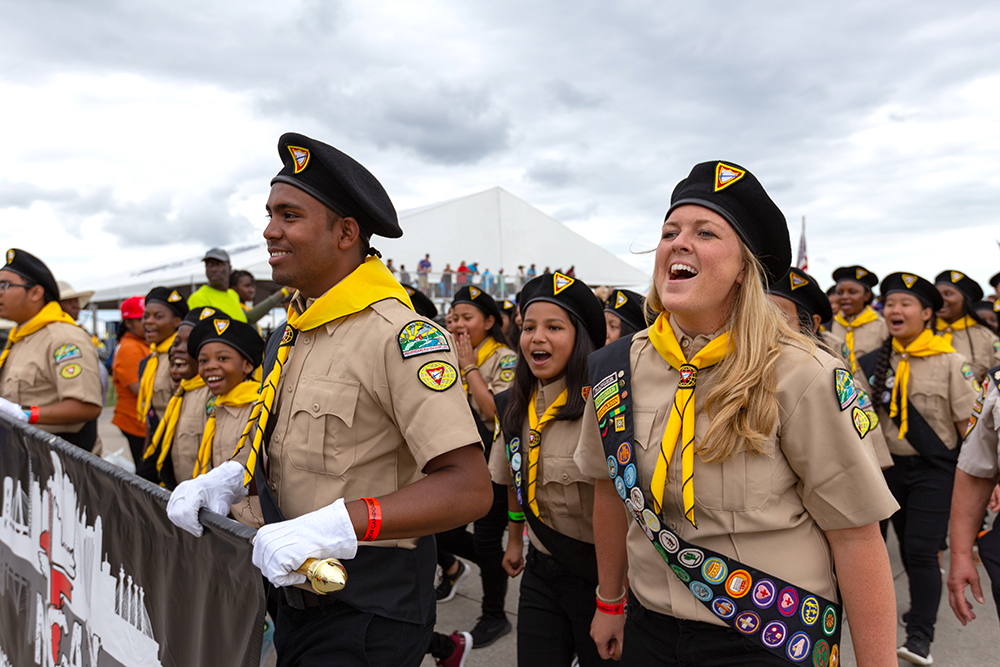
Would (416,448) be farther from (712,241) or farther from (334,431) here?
(712,241)

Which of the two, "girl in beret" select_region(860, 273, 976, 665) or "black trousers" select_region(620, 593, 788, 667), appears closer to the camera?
"black trousers" select_region(620, 593, 788, 667)

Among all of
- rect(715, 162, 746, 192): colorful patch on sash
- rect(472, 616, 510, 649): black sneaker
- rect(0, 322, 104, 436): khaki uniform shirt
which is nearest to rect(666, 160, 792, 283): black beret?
rect(715, 162, 746, 192): colorful patch on sash

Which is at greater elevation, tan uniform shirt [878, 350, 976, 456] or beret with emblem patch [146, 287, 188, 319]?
beret with emblem patch [146, 287, 188, 319]

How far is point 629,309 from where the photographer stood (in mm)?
4473

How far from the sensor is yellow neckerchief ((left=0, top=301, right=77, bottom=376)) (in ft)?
15.2

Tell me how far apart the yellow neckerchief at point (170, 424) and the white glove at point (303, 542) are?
9.94 ft

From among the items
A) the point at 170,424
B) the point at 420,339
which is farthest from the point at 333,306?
the point at 170,424

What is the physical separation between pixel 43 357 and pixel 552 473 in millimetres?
3628

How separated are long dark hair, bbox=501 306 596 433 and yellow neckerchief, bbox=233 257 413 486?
1116mm

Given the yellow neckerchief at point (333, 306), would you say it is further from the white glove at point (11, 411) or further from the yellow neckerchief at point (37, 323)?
the yellow neckerchief at point (37, 323)

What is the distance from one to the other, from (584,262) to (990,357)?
25726mm

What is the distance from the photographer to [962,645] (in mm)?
4105

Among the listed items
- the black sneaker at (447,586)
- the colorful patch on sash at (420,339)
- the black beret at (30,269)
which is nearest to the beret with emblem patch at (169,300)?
the black beret at (30,269)

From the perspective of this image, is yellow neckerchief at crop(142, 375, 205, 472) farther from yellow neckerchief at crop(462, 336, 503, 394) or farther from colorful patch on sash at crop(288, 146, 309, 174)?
colorful patch on sash at crop(288, 146, 309, 174)
